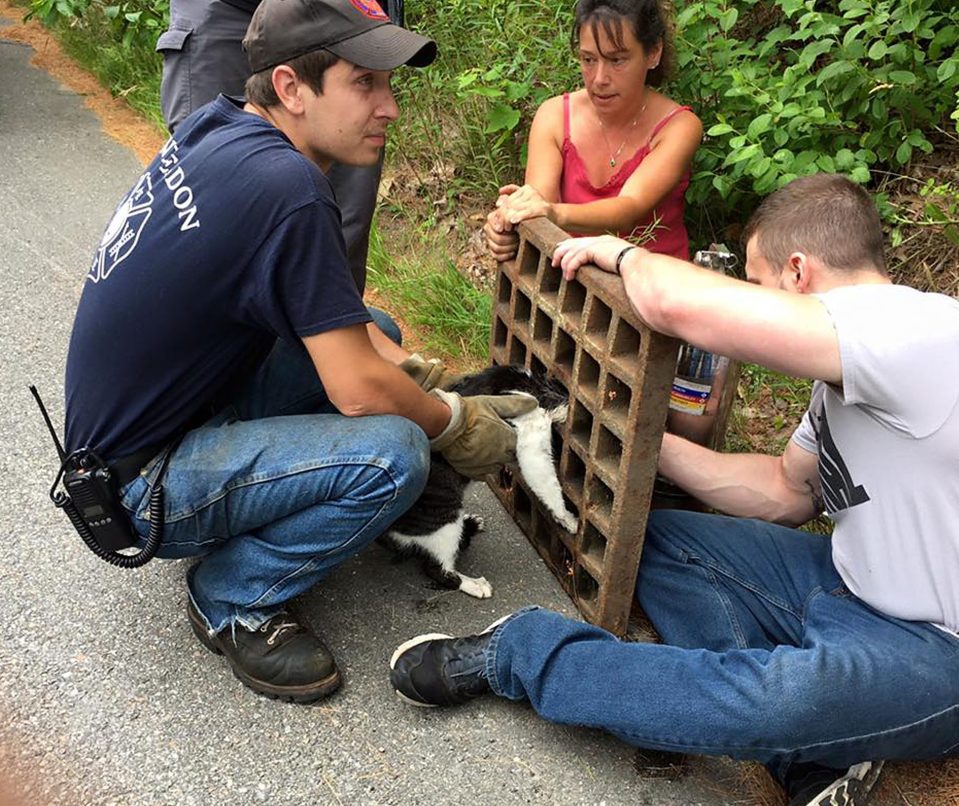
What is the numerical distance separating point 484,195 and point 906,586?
3.42 m

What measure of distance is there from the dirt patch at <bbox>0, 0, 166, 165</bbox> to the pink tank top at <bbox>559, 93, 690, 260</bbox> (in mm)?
3691

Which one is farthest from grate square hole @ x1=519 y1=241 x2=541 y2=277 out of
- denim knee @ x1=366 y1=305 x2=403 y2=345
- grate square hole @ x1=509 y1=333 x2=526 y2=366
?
denim knee @ x1=366 y1=305 x2=403 y2=345

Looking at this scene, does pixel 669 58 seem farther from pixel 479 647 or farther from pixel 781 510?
pixel 479 647

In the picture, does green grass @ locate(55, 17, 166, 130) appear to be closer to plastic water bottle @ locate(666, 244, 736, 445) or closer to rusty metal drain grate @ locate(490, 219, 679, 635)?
rusty metal drain grate @ locate(490, 219, 679, 635)

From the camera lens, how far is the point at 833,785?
6.91ft

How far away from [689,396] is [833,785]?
1.16m

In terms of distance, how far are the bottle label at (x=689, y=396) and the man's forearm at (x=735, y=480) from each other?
0.47 ft

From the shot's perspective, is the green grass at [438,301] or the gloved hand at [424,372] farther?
the green grass at [438,301]

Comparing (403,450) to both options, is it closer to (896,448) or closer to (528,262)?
(528,262)

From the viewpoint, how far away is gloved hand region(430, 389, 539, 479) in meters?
2.56

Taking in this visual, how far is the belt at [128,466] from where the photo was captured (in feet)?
7.55

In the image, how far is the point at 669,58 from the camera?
346 cm

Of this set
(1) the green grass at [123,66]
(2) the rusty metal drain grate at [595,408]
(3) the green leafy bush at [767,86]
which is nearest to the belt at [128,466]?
(2) the rusty metal drain grate at [595,408]

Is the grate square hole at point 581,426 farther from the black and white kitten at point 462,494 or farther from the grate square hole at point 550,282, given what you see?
the grate square hole at point 550,282
